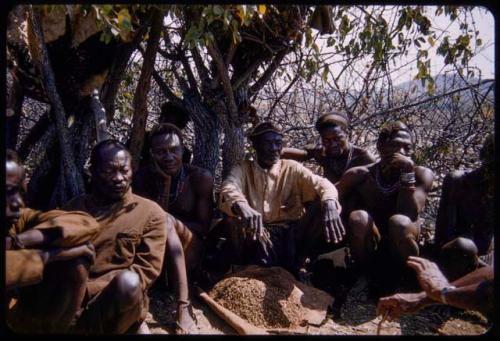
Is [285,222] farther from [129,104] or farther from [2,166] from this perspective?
[129,104]

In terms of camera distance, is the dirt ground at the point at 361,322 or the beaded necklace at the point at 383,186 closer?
the dirt ground at the point at 361,322

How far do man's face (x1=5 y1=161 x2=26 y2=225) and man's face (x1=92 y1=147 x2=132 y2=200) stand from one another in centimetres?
61

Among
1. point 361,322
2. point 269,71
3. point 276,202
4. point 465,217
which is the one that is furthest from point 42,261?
point 269,71

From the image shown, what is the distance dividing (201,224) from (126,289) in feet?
4.94

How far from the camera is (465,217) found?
4336 mm

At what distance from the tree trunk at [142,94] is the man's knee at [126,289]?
2200 millimetres

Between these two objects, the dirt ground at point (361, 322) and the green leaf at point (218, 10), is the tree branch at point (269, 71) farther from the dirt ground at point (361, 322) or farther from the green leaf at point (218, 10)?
the dirt ground at point (361, 322)

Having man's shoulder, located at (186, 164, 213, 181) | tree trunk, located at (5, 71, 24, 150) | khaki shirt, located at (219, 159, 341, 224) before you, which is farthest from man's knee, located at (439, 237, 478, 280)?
tree trunk, located at (5, 71, 24, 150)

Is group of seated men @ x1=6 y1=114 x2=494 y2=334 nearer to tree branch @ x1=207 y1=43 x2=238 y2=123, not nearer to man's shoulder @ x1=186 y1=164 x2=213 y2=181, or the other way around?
man's shoulder @ x1=186 y1=164 x2=213 y2=181

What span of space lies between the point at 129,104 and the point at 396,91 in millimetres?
3461

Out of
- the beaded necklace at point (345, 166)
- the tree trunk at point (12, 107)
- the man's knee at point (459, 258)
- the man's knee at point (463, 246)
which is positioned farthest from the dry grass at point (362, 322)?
the tree trunk at point (12, 107)

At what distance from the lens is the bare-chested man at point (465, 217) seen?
3.98m

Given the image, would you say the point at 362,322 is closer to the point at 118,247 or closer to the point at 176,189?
the point at 176,189

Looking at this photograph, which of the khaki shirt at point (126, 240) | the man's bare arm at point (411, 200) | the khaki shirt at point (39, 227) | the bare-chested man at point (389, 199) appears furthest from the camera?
the man's bare arm at point (411, 200)
